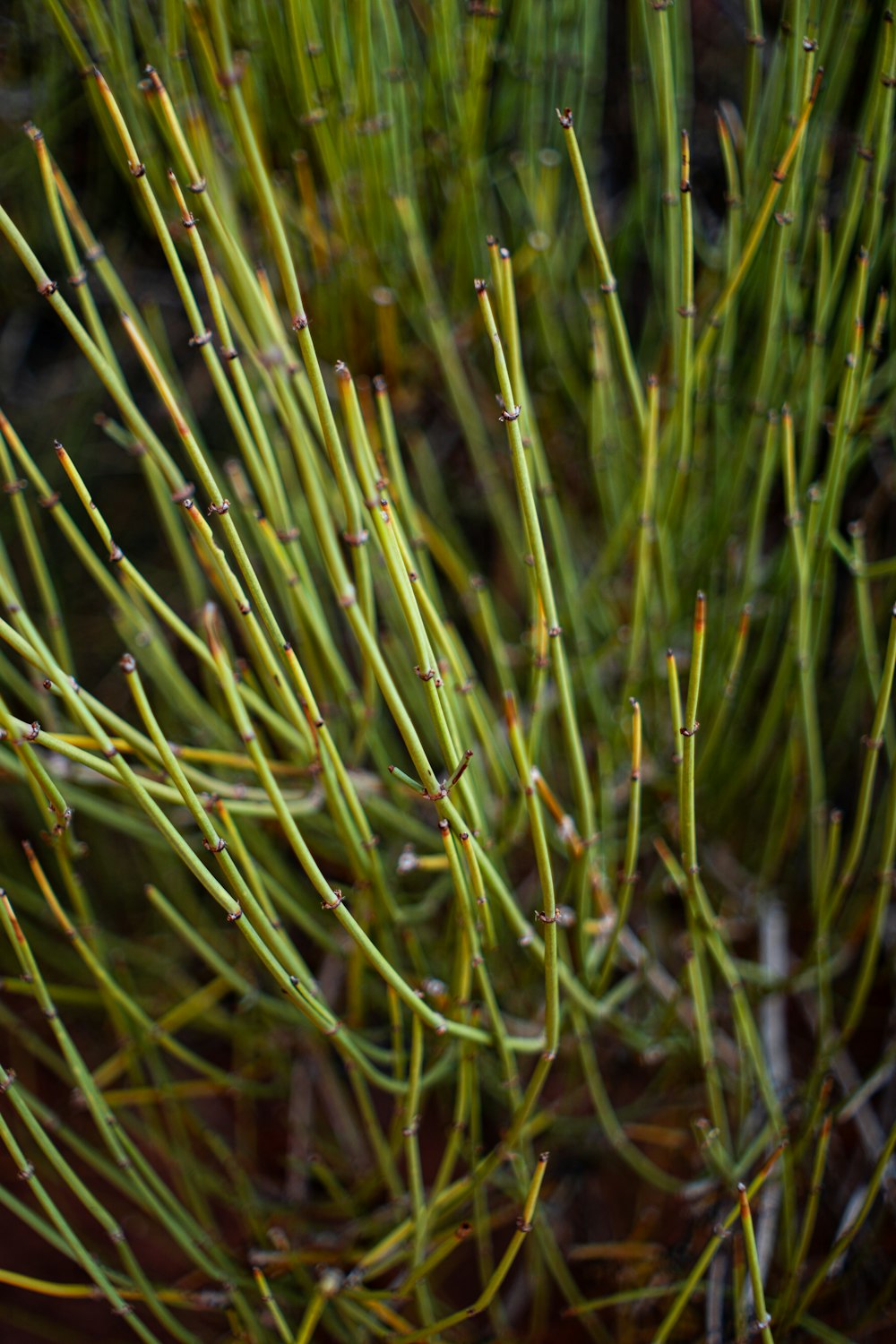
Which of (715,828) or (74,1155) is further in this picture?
(74,1155)

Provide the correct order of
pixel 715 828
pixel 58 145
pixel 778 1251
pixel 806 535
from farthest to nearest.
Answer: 1. pixel 58 145
2. pixel 715 828
3. pixel 778 1251
4. pixel 806 535

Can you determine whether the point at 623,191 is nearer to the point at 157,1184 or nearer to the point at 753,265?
the point at 753,265

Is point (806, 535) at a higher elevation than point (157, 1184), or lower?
higher

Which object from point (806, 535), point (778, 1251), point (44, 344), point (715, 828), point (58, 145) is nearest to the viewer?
point (806, 535)

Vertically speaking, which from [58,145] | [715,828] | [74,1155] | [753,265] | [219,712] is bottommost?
[74,1155]

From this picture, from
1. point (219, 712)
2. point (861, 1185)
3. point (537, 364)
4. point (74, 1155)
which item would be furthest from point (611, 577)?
point (74, 1155)

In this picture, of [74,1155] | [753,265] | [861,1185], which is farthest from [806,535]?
[74,1155]
